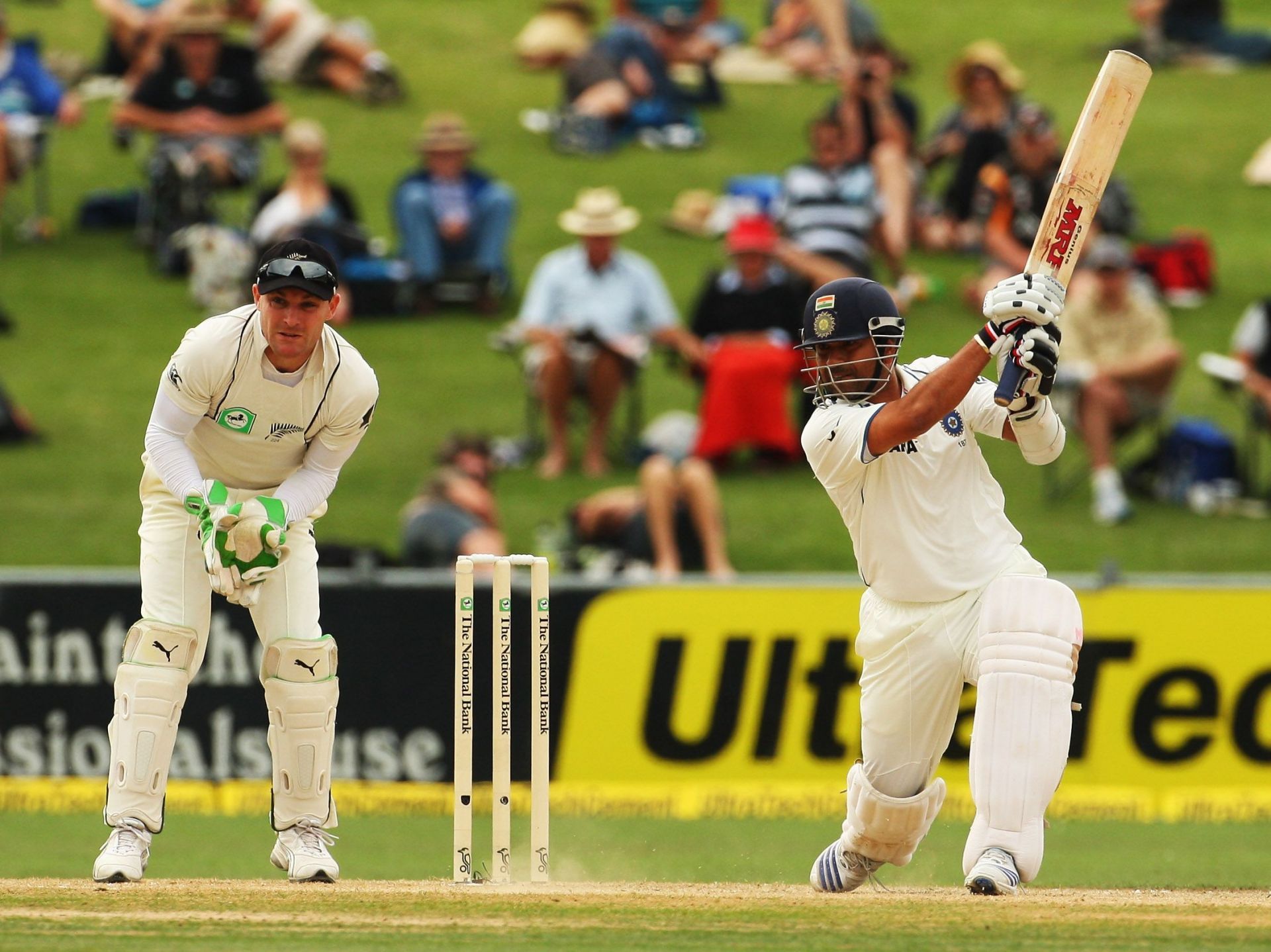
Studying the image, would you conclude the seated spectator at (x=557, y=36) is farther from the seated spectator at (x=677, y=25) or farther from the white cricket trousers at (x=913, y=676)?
the white cricket trousers at (x=913, y=676)

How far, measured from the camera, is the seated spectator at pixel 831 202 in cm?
1229

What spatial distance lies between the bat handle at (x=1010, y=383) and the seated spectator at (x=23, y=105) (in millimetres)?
9329

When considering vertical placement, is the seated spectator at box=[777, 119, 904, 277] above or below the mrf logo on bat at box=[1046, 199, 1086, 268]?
below

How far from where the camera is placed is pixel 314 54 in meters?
16.9

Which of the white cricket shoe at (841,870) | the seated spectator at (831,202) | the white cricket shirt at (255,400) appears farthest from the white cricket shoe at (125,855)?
the seated spectator at (831,202)

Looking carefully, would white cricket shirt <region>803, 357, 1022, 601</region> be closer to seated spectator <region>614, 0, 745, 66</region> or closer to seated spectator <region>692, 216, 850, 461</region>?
seated spectator <region>692, 216, 850, 461</region>

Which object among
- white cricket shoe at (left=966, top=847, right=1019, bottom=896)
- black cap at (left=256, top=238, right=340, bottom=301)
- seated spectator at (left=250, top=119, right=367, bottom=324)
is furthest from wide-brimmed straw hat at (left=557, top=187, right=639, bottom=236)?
white cricket shoe at (left=966, top=847, right=1019, bottom=896)

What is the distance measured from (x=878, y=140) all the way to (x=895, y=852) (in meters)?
8.64

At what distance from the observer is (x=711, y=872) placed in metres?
7.06

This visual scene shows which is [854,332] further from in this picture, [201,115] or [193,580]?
[201,115]

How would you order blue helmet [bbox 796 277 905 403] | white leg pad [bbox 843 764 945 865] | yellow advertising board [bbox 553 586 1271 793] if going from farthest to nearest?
yellow advertising board [bbox 553 586 1271 793] < white leg pad [bbox 843 764 945 865] < blue helmet [bbox 796 277 905 403]

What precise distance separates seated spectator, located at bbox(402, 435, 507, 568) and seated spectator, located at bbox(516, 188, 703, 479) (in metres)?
1.08

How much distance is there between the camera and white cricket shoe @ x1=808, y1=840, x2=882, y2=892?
5742 mm

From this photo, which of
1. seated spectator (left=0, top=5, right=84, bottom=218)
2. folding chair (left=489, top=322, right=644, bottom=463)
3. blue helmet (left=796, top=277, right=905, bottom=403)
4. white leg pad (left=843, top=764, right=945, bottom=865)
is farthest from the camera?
seated spectator (left=0, top=5, right=84, bottom=218)
